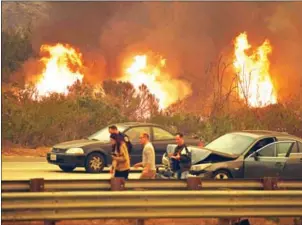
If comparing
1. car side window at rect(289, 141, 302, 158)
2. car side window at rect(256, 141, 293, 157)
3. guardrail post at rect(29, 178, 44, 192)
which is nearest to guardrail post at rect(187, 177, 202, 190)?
guardrail post at rect(29, 178, 44, 192)

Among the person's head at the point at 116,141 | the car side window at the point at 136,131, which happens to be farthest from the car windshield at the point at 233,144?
the car side window at the point at 136,131

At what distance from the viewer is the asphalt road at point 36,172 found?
17266 mm

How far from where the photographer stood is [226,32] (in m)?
45.4

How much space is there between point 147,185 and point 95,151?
10.1m

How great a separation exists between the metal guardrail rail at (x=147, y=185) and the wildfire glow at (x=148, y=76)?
28.3m

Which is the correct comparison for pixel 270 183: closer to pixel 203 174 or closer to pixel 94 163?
pixel 203 174

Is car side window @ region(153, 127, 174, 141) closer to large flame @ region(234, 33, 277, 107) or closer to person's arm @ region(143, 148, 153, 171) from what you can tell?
person's arm @ region(143, 148, 153, 171)

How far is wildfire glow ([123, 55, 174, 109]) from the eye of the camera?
38906 mm

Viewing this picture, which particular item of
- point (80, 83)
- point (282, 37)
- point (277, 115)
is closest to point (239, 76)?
point (282, 37)

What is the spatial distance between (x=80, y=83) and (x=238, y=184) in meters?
27.9

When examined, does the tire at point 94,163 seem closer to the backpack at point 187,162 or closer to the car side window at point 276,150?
the backpack at point 187,162

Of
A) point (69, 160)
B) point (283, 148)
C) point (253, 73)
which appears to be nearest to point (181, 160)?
point (283, 148)

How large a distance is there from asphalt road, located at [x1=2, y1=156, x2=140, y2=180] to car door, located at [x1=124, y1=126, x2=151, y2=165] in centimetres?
45

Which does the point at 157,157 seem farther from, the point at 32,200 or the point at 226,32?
the point at 226,32
